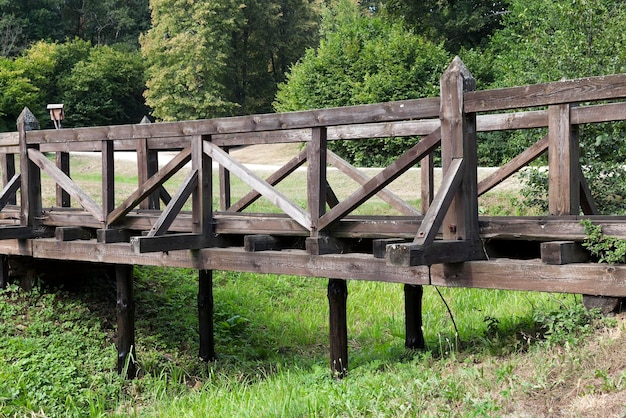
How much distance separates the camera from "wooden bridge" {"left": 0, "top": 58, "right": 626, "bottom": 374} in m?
6.29

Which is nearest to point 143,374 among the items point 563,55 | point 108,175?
point 108,175

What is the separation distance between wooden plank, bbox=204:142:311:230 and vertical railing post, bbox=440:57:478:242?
1.44 m

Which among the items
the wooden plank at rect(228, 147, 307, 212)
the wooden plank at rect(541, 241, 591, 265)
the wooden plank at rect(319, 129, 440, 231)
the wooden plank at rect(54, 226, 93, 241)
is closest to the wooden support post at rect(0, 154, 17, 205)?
the wooden plank at rect(54, 226, 93, 241)

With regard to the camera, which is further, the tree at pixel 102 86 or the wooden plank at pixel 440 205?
the tree at pixel 102 86

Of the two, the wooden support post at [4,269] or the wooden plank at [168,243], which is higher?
the wooden plank at [168,243]

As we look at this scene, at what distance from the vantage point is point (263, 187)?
7809 millimetres

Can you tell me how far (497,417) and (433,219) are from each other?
1623 millimetres

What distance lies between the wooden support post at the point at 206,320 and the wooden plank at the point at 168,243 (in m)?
2.28

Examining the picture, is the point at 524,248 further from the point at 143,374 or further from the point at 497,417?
the point at 143,374

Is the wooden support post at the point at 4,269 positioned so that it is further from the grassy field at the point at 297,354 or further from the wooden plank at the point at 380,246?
the wooden plank at the point at 380,246

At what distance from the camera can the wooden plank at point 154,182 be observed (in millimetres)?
8258

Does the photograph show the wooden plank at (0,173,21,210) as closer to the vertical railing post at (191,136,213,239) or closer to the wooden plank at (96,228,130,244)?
the wooden plank at (96,228,130,244)

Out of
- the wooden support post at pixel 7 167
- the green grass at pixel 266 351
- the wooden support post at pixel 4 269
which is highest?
the wooden support post at pixel 7 167

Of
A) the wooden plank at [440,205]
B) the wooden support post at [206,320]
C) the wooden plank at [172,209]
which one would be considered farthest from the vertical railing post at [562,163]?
the wooden support post at [206,320]
